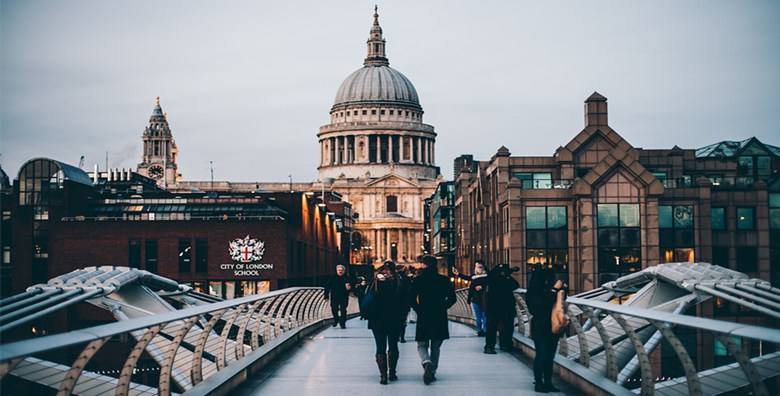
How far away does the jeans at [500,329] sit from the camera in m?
20.1

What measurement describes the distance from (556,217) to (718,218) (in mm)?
10086

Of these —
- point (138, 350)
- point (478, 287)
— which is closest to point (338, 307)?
point (478, 287)

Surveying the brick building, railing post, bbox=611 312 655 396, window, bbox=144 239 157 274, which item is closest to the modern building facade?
the brick building

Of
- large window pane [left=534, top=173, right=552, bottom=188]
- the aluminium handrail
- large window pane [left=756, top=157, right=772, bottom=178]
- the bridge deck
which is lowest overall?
the bridge deck

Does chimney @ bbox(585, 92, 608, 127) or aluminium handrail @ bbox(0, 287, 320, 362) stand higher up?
chimney @ bbox(585, 92, 608, 127)

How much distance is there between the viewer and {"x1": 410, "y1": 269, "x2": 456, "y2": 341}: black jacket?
626 inches

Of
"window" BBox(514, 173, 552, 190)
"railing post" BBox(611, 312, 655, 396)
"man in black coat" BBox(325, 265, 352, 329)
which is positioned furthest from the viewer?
"window" BBox(514, 173, 552, 190)

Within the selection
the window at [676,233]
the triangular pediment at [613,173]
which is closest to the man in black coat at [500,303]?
the triangular pediment at [613,173]

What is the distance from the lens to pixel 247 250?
72.6 m

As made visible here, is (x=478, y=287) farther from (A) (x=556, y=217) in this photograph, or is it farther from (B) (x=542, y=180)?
(B) (x=542, y=180)

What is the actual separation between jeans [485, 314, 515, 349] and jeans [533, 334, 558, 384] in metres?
5.35

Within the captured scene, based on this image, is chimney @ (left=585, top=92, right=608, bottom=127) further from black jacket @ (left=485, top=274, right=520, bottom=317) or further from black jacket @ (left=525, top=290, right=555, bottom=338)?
black jacket @ (left=525, top=290, right=555, bottom=338)

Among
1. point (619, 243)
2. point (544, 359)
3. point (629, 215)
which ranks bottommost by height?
point (544, 359)

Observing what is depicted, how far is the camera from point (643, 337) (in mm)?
22422
